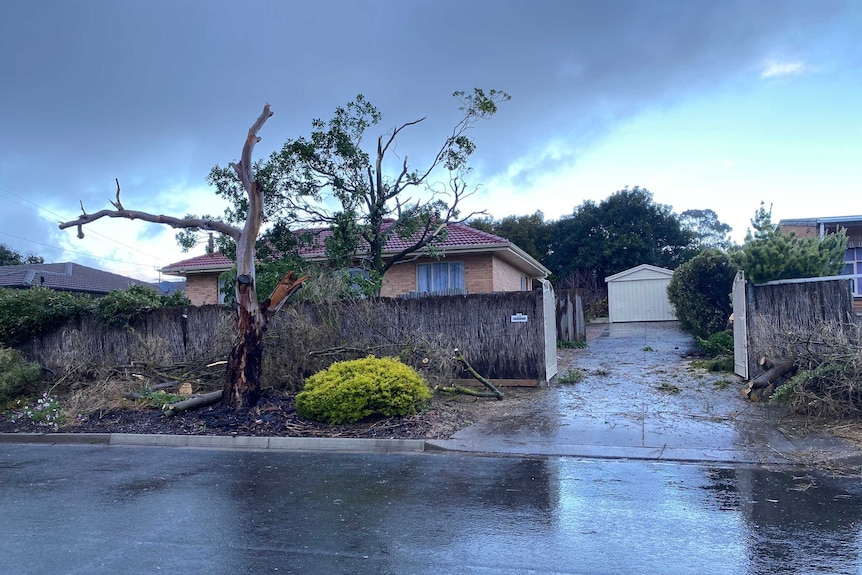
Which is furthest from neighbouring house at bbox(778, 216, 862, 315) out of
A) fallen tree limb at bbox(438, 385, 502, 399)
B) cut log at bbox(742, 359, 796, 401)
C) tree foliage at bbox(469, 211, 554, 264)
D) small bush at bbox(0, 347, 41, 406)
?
small bush at bbox(0, 347, 41, 406)

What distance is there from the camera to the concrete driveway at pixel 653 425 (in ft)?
27.3

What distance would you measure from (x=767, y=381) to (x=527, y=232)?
31.4m

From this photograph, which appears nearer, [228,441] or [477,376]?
[228,441]

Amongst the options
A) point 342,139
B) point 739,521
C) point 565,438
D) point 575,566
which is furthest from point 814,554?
point 342,139

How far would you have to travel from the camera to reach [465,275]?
20750 mm

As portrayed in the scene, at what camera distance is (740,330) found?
12.5m

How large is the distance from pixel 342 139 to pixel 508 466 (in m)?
9.68

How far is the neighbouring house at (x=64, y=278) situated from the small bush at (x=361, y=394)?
23941mm

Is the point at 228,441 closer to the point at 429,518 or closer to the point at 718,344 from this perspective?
the point at 429,518

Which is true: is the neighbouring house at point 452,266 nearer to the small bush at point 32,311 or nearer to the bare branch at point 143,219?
the small bush at point 32,311

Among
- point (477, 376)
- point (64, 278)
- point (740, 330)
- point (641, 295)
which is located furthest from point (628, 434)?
point (64, 278)

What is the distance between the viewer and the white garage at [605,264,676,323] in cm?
2906

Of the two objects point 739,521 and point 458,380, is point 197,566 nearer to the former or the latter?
point 739,521

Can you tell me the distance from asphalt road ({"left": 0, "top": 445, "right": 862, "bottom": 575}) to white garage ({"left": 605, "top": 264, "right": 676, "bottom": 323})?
22417 millimetres
